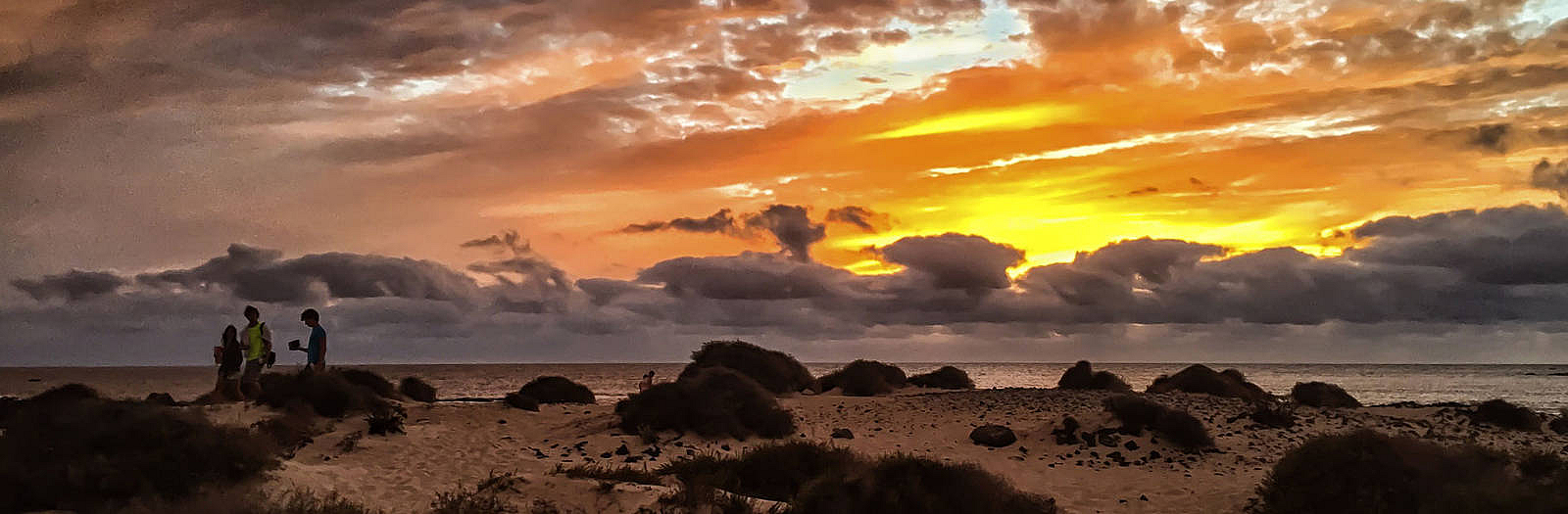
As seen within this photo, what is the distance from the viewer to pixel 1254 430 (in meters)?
24.5

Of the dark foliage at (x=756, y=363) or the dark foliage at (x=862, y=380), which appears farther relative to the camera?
the dark foliage at (x=862, y=380)

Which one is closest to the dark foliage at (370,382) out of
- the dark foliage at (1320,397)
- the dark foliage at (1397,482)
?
the dark foliage at (1397,482)

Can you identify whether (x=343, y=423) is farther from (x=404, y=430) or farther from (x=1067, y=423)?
(x=1067, y=423)

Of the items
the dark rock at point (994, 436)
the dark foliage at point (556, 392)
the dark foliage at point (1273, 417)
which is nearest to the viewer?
the dark rock at point (994, 436)

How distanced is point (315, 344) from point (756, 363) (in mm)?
16768

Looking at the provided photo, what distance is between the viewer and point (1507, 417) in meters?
26.8

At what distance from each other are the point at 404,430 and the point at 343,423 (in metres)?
1.32

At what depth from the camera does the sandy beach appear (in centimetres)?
1623

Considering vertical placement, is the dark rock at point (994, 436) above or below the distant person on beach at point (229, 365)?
below

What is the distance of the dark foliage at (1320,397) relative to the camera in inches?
1309

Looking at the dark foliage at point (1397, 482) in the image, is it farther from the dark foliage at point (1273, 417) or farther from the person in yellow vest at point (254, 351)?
the person in yellow vest at point (254, 351)

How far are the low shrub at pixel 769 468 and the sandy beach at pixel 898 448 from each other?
149cm

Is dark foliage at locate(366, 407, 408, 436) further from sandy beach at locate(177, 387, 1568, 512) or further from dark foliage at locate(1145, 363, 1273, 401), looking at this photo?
dark foliage at locate(1145, 363, 1273, 401)

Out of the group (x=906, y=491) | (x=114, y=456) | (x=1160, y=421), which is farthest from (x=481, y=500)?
(x=1160, y=421)
